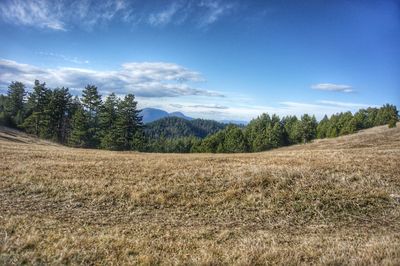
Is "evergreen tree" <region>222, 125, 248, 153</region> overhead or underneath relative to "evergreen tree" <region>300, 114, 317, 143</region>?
underneath

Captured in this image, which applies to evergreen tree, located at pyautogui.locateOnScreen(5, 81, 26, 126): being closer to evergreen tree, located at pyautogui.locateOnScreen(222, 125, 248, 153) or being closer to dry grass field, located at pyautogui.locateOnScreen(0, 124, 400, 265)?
evergreen tree, located at pyautogui.locateOnScreen(222, 125, 248, 153)

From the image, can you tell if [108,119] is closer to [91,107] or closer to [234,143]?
[91,107]

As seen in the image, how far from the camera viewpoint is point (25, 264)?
6.30 metres

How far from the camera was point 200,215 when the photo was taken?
11.1 metres

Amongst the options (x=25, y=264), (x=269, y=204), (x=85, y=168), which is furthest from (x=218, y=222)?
(x=85, y=168)

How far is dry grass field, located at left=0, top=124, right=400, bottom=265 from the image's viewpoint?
705cm

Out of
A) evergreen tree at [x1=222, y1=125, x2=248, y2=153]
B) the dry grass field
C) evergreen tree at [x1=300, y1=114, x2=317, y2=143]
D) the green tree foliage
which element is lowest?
evergreen tree at [x1=222, y1=125, x2=248, y2=153]

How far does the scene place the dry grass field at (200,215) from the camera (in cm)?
705

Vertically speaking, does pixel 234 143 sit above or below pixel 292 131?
below

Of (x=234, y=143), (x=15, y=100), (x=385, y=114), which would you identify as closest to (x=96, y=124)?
(x=15, y=100)

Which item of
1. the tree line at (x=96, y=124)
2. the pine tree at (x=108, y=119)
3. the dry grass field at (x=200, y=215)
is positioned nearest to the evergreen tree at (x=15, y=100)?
the tree line at (x=96, y=124)

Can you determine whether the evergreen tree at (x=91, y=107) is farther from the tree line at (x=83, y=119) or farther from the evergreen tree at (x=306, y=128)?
the evergreen tree at (x=306, y=128)

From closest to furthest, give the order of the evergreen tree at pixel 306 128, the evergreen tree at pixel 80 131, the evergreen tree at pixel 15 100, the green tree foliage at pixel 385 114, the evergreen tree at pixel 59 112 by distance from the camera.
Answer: the evergreen tree at pixel 80 131 < the evergreen tree at pixel 59 112 < the evergreen tree at pixel 15 100 < the evergreen tree at pixel 306 128 < the green tree foliage at pixel 385 114

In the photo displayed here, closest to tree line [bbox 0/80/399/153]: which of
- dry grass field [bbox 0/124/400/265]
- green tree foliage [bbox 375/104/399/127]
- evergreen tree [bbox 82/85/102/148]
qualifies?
evergreen tree [bbox 82/85/102/148]
